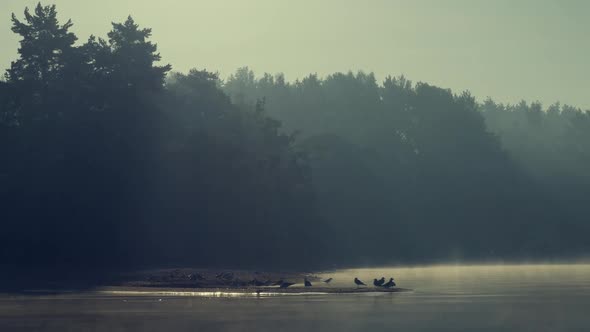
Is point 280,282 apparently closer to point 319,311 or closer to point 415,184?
point 319,311

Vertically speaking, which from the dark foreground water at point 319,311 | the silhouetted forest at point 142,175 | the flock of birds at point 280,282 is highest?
the silhouetted forest at point 142,175

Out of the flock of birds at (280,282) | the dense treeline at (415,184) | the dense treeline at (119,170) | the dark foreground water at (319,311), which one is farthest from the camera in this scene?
the dense treeline at (415,184)

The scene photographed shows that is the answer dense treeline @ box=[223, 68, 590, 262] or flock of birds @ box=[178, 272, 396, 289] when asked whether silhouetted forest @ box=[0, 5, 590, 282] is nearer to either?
dense treeline @ box=[223, 68, 590, 262]

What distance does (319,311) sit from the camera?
5175 centimetres

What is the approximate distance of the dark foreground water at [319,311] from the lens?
44250 millimetres

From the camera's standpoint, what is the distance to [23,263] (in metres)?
100

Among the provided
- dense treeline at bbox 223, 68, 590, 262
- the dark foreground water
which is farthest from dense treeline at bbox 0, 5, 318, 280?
the dark foreground water

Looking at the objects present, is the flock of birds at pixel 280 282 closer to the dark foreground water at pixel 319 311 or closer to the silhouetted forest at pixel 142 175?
the dark foreground water at pixel 319 311

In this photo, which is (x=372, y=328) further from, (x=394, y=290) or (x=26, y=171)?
(x=26, y=171)

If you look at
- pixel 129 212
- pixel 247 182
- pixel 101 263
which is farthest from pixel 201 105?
pixel 101 263

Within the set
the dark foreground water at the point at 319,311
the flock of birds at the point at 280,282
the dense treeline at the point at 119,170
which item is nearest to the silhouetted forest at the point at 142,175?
the dense treeline at the point at 119,170

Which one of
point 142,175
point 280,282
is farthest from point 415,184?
point 280,282

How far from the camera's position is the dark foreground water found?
44250mm

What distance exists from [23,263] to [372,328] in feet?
208
